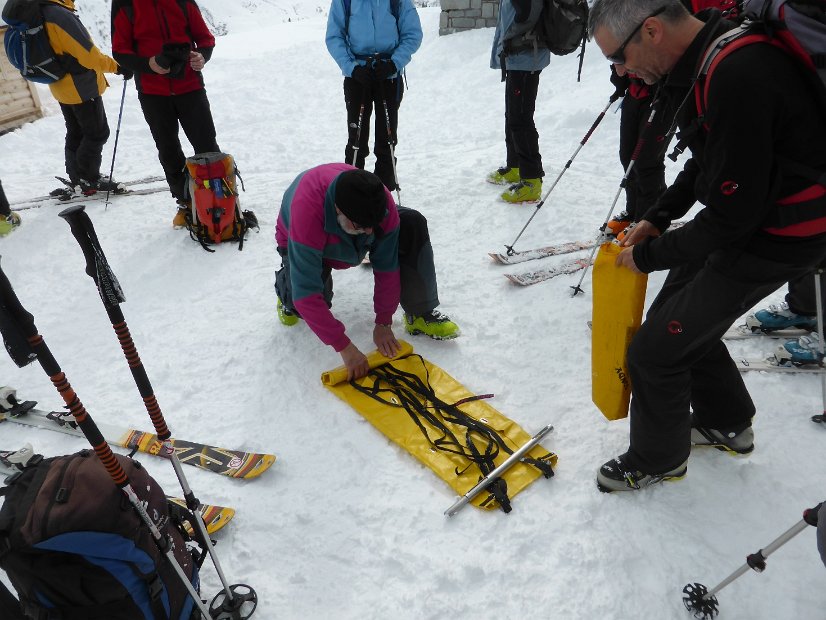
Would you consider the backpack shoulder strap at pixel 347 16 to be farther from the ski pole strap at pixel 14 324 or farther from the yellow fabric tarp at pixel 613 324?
the ski pole strap at pixel 14 324

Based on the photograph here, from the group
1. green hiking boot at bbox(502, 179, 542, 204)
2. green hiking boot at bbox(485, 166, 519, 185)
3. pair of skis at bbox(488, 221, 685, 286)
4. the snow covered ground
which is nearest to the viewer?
the snow covered ground

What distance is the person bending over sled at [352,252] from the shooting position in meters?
3.02

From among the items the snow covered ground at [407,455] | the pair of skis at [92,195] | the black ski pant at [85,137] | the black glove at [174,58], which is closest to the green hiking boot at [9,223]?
the snow covered ground at [407,455]

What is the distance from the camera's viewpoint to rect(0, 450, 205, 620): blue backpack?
5.43 ft

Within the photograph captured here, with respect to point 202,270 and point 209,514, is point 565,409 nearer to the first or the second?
point 209,514

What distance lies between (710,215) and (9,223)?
6420 millimetres

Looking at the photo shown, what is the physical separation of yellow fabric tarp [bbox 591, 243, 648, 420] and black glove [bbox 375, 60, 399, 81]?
344 cm

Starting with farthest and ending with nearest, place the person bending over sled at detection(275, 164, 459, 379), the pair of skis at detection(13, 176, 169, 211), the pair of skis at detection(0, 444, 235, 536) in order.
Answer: the pair of skis at detection(13, 176, 169, 211)
the person bending over sled at detection(275, 164, 459, 379)
the pair of skis at detection(0, 444, 235, 536)

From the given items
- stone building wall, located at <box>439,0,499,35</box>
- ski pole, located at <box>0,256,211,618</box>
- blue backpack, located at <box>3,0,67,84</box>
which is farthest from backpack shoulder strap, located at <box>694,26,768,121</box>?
stone building wall, located at <box>439,0,499,35</box>

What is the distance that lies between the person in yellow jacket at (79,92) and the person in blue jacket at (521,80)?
3.98 m

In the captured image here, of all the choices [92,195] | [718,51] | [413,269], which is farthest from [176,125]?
[718,51]

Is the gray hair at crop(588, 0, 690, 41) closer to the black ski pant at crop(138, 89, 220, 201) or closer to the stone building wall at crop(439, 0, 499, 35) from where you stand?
the black ski pant at crop(138, 89, 220, 201)

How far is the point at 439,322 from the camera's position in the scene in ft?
12.7

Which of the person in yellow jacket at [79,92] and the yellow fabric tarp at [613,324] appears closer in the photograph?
the yellow fabric tarp at [613,324]
